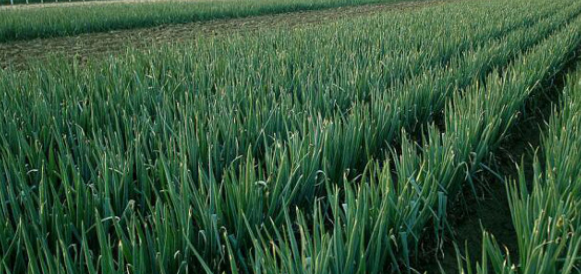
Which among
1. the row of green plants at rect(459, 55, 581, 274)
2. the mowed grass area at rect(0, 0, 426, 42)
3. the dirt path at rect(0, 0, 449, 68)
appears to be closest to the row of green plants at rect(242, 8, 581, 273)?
the row of green plants at rect(459, 55, 581, 274)

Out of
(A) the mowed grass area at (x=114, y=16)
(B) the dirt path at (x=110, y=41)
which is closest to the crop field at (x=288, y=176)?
(B) the dirt path at (x=110, y=41)

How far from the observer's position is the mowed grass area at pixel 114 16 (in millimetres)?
8211

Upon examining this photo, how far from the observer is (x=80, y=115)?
2344 millimetres

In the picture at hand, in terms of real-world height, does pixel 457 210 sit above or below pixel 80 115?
below

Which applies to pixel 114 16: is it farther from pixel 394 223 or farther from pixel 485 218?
pixel 394 223

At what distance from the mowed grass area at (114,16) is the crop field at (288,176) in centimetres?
521

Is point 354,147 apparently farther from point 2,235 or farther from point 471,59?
point 471,59

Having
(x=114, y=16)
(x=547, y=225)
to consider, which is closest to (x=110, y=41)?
(x=114, y=16)

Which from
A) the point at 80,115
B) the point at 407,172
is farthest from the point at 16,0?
the point at 407,172

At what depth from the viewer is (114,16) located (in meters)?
9.81

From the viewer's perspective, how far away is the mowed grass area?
821 centimetres

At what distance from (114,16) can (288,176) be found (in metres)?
9.20

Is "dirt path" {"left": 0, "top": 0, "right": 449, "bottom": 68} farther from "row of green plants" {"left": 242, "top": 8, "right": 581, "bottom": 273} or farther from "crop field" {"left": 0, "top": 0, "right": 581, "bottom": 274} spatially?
"row of green plants" {"left": 242, "top": 8, "right": 581, "bottom": 273}

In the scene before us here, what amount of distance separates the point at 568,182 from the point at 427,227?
0.43m
